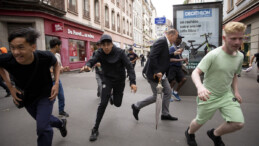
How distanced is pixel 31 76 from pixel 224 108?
8.08 feet

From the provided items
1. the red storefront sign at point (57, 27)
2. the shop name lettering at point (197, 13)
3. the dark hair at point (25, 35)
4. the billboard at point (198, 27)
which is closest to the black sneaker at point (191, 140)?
the dark hair at point (25, 35)

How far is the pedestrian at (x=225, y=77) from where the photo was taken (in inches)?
81.6

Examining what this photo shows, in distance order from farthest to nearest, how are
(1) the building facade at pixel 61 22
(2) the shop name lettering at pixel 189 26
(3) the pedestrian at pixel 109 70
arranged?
(1) the building facade at pixel 61 22
(2) the shop name lettering at pixel 189 26
(3) the pedestrian at pixel 109 70

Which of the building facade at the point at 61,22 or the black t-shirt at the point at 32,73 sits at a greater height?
the building facade at the point at 61,22

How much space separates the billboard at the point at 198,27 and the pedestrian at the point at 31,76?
5.37 metres

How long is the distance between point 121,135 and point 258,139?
2307 mm

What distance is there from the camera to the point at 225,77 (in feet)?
7.34

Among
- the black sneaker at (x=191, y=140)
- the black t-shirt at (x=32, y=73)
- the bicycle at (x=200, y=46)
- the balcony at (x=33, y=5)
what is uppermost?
the balcony at (x=33, y=5)

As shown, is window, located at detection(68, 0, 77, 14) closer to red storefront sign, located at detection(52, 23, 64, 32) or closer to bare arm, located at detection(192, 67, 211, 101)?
red storefront sign, located at detection(52, 23, 64, 32)

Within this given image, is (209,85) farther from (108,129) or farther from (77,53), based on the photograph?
(77,53)

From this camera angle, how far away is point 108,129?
341 cm

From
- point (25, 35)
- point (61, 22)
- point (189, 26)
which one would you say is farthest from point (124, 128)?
point (61, 22)

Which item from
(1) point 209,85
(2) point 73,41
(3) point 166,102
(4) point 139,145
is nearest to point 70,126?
(4) point 139,145

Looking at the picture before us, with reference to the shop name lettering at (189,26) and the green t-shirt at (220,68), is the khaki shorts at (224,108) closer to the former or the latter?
the green t-shirt at (220,68)
